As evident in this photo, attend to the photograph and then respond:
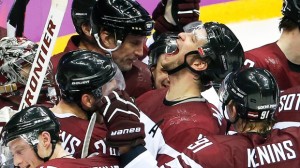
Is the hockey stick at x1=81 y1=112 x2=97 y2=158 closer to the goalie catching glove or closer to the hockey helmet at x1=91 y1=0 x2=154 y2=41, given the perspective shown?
the goalie catching glove

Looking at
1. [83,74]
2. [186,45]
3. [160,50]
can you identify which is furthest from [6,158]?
[160,50]

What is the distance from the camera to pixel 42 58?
135 inches

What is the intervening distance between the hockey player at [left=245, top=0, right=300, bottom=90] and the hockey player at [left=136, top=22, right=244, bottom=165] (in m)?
0.36

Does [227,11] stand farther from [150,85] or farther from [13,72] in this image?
[13,72]

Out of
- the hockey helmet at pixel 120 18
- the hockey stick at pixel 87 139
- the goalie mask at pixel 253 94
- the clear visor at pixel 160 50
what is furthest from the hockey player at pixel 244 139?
the clear visor at pixel 160 50

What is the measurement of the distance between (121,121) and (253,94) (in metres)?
0.50

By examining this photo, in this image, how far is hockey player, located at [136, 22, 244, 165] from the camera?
2.97m

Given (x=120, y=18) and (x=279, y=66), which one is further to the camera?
(x=120, y=18)

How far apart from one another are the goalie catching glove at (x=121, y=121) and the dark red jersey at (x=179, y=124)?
28 centimetres

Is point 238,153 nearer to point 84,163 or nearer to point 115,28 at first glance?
point 84,163

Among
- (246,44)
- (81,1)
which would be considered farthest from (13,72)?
(246,44)

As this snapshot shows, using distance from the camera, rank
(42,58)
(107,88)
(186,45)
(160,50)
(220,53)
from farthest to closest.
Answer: (160,50), (42,58), (186,45), (220,53), (107,88)

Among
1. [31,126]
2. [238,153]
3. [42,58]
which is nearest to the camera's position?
[238,153]

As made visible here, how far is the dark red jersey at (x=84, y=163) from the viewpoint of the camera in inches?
101
